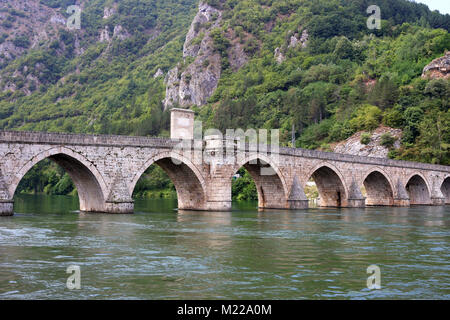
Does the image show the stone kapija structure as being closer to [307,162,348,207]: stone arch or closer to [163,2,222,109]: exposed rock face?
[307,162,348,207]: stone arch

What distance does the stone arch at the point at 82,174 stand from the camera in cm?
2870

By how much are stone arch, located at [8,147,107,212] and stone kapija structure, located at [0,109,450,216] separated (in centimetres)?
5

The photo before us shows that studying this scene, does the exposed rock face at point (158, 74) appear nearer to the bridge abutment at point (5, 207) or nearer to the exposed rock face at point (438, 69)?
the exposed rock face at point (438, 69)

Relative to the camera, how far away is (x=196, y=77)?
127062mm

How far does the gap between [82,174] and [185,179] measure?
7.24 metres

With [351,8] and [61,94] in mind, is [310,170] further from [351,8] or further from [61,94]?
[61,94]

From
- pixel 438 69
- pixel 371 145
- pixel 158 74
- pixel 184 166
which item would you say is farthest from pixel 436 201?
pixel 158 74

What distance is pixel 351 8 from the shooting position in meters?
128

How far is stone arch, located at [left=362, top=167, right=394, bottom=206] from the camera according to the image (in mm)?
52562

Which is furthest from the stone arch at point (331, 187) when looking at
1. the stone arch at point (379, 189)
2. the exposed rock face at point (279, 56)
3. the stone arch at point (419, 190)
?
the exposed rock face at point (279, 56)

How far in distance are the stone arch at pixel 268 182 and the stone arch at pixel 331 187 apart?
5.35 meters

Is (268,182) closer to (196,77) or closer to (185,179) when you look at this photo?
(185,179)

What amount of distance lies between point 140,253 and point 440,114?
6417 cm
